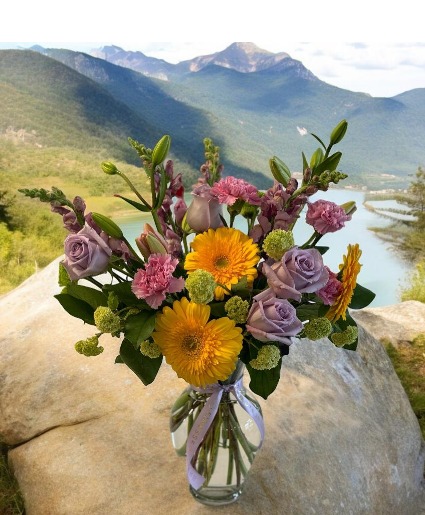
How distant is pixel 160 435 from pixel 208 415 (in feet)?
1.28

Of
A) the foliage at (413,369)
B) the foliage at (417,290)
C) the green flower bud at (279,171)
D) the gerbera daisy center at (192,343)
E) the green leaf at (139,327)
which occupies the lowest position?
the foliage at (417,290)

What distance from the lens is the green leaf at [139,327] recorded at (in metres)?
0.65

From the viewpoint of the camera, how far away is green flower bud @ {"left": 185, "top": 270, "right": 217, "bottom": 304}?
1.93ft

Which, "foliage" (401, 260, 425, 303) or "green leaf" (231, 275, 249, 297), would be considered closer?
"green leaf" (231, 275, 249, 297)

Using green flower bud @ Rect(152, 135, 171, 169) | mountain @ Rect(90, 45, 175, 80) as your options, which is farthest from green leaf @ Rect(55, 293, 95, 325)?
mountain @ Rect(90, 45, 175, 80)

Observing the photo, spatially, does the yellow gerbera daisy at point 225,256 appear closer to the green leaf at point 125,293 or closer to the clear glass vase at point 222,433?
the green leaf at point 125,293

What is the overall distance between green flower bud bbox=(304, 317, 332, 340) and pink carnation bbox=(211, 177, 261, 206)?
17 cm

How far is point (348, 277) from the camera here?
2.09ft

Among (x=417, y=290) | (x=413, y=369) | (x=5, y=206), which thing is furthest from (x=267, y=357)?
(x=5, y=206)

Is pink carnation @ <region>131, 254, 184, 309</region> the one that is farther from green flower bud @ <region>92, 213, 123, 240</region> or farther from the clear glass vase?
the clear glass vase

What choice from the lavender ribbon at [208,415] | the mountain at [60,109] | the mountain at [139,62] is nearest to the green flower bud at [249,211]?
the lavender ribbon at [208,415]

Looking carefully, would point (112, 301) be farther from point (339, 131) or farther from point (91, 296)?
point (339, 131)

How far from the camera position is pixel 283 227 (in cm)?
68

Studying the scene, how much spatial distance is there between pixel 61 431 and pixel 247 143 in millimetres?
26980
